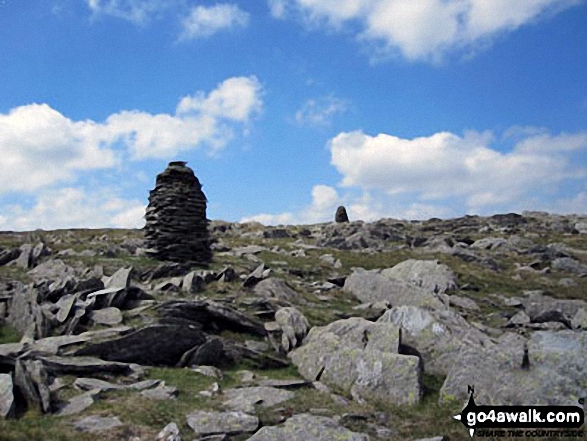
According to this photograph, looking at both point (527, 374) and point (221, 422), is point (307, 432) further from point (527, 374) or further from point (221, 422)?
point (527, 374)

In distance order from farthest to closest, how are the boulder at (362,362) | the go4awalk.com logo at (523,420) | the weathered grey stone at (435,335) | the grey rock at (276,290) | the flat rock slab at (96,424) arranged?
the grey rock at (276,290)
the weathered grey stone at (435,335)
the boulder at (362,362)
the go4awalk.com logo at (523,420)
the flat rock slab at (96,424)

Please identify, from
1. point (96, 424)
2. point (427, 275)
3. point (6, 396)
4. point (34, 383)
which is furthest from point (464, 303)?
point (6, 396)

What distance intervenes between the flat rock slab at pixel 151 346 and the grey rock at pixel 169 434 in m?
6.52

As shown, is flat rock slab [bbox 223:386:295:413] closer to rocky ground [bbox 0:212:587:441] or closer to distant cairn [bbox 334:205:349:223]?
rocky ground [bbox 0:212:587:441]

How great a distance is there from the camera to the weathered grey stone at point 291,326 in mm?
19406

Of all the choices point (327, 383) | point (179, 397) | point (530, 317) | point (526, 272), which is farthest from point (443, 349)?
point (526, 272)

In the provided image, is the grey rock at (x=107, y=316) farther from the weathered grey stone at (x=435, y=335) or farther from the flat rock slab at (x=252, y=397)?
the weathered grey stone at (x=435, y=335)

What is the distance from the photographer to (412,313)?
19.2m

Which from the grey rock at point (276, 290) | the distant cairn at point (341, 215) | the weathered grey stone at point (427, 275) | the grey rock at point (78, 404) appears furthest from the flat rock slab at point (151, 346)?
the distant cairn at point (341, 215)

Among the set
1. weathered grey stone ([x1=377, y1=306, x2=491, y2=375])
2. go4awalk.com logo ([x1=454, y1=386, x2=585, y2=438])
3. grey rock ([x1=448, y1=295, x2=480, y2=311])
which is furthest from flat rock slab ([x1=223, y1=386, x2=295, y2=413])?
grey rock ([x1=448, y1=295, x2=480, y2=311])

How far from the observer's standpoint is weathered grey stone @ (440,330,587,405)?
1212 centimetres

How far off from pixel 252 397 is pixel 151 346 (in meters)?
5.32

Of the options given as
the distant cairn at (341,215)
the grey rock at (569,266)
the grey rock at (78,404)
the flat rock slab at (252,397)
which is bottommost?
the flat rock slab at (252,397)

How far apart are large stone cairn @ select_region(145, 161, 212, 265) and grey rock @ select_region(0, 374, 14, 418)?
22737 millimetres
